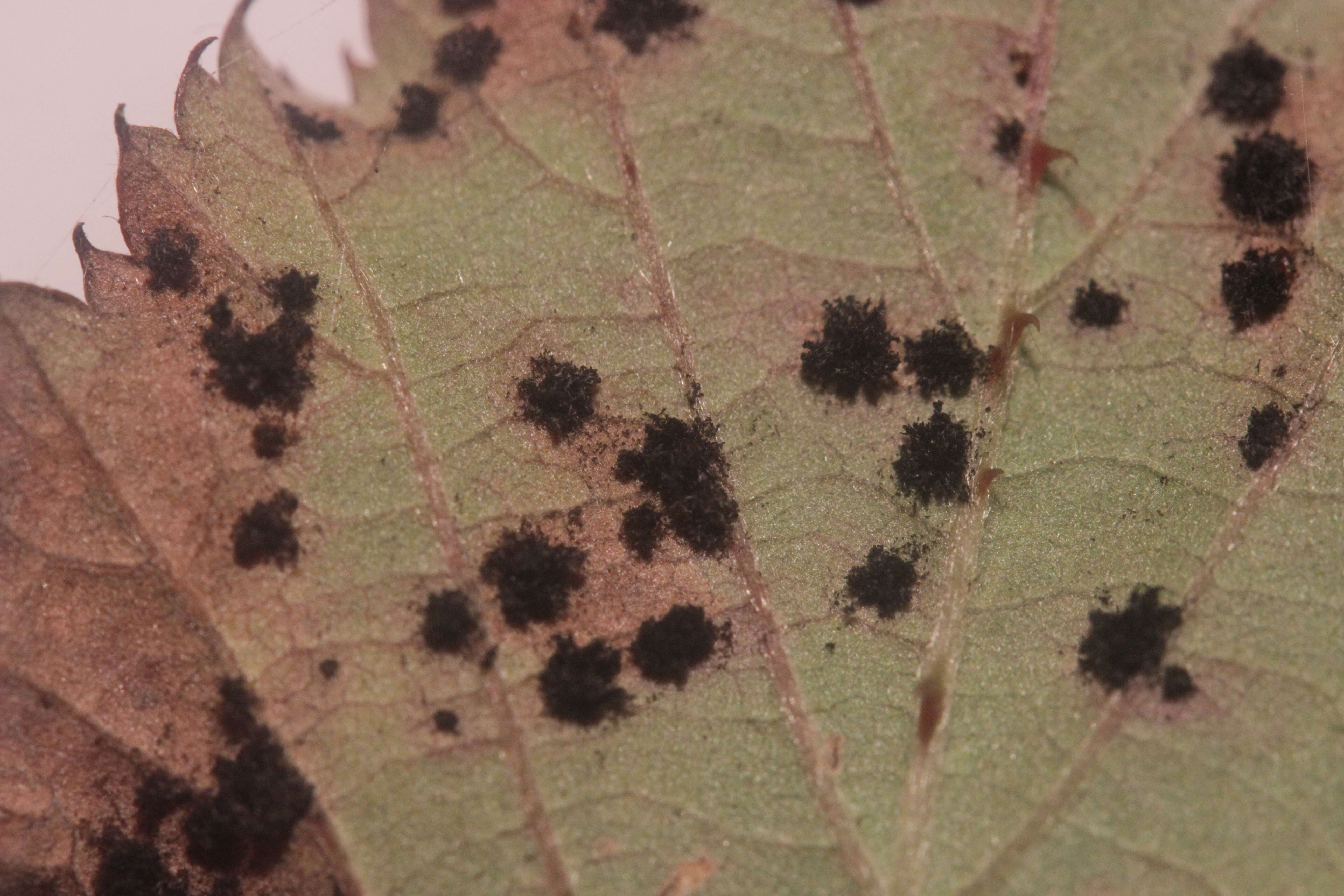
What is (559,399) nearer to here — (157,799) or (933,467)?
(933,467)

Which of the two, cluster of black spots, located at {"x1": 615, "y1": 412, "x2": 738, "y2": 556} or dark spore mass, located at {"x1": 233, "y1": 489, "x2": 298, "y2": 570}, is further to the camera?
cluster of black spots, located at {"x1": 615, "y1": 412, "x2": 738, "y2": 556}

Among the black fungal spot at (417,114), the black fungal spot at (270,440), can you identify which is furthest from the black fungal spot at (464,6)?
the black fungal spot at (270,440)

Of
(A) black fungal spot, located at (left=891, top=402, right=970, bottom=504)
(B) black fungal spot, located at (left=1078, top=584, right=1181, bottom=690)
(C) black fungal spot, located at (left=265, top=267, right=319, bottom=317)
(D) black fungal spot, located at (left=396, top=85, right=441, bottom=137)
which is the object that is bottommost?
(B) black fungal spot, located at (left=1078, top=584, right=1181, bottom=690)

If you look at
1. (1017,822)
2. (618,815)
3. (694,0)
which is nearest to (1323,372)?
(1017,822)

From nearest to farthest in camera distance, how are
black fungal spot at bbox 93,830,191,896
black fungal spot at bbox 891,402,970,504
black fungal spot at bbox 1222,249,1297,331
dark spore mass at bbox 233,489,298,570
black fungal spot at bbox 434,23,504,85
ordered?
black fungal spot at bbox 93,830,191,896 < dark spore mass at bbox 233,489,298,570 < black fungal spot at bbox 891,402,970,504 < black fungal spot at bbox 1222,249,1297,331 < black fungal spot at bbox 434,23,504,85

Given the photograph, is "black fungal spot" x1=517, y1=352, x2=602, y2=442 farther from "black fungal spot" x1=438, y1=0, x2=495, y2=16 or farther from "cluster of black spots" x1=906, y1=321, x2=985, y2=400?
"black fungal spot" x1=438, y1=0, x2=495, y2=16

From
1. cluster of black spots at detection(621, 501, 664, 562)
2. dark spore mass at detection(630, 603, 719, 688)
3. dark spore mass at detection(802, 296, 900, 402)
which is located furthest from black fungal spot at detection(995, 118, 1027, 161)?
dark spore mass at detection(630, 603, 719, 688)
